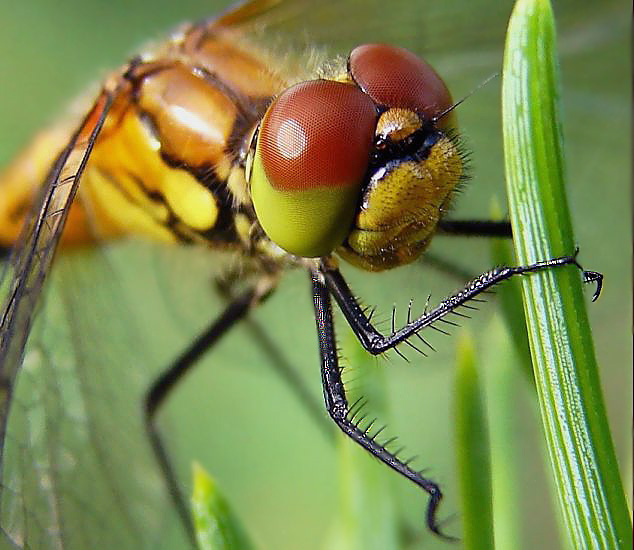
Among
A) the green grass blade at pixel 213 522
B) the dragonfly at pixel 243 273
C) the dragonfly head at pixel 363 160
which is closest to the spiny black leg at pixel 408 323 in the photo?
the dragonfly at pixel 243 273

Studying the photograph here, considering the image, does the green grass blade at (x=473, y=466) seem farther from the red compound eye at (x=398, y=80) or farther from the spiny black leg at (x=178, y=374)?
the spiny black leg at (x=178, y=374)

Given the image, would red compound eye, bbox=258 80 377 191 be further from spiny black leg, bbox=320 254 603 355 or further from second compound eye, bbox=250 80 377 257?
spiny black leg, bbox=320 254 603 355

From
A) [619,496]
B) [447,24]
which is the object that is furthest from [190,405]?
[619,496]

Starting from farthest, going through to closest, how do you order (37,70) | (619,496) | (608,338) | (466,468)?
(37,70), (608,338), (466,468), (619,496)

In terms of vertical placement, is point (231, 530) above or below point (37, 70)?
below

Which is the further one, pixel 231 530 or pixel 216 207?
pixel 216 207

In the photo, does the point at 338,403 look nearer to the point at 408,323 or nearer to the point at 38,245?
the point at 408,323

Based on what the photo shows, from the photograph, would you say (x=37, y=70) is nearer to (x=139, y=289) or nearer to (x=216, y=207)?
(x=139, y=289)
